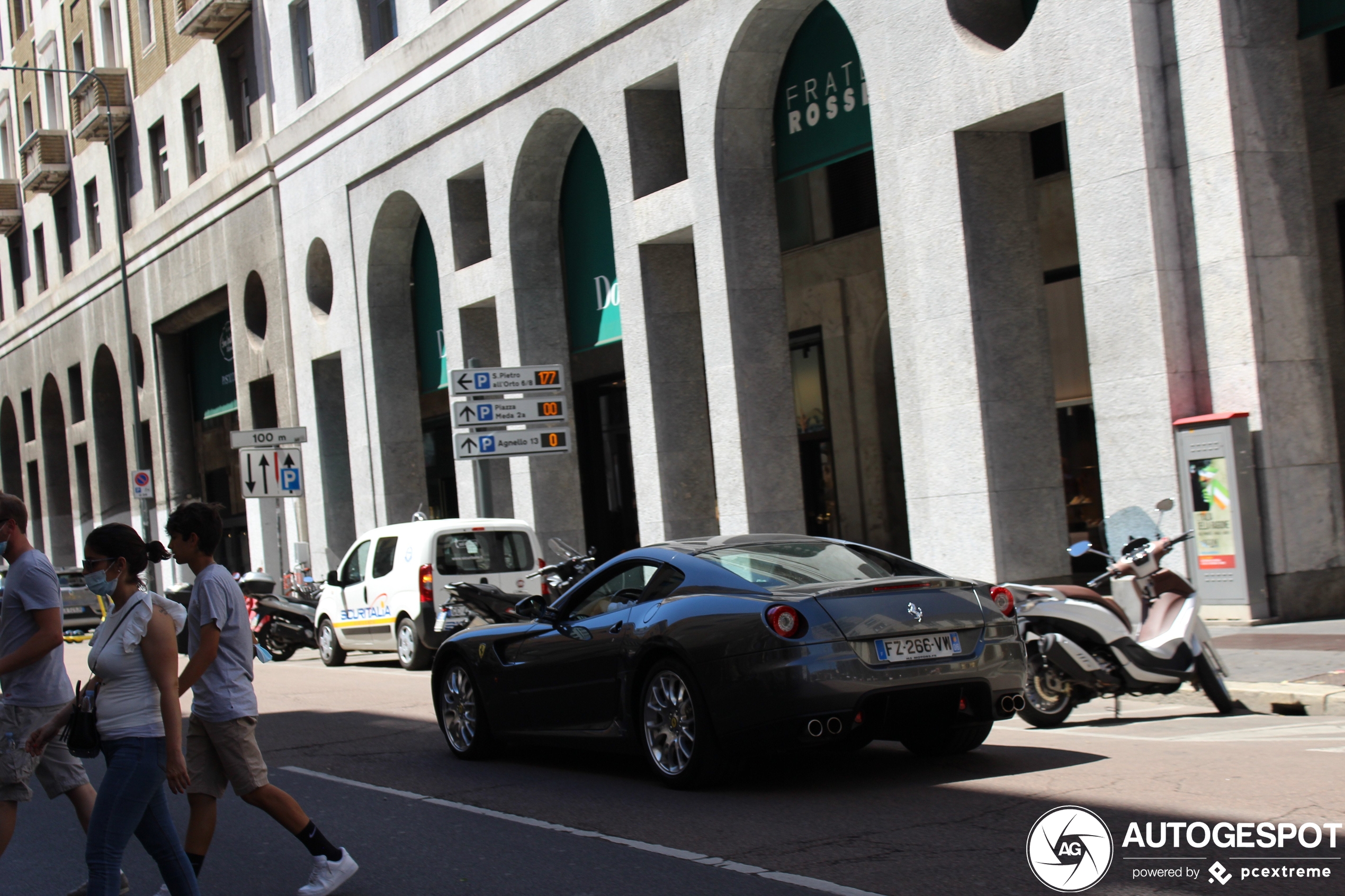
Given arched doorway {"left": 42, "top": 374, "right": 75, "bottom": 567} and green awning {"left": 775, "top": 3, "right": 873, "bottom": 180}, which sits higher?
green awning {"left": 775, "top": 3, "right": 873, "bottom": 180}

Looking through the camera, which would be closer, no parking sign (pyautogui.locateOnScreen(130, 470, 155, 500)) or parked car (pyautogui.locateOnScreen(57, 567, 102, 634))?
parked car (pyautogui.locateOnScreen(57, 567, 102, 634))

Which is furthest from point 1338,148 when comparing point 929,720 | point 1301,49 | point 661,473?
point 929,720

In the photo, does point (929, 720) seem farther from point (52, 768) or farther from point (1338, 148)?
point (1338, 148)

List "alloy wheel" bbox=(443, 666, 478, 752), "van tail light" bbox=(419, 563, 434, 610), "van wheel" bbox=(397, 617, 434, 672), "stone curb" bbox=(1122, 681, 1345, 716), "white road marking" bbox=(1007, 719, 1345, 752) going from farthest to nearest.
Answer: "van wheel" bbox=(397, 617, 434, 672) → "van tail light" bbox=(419, 563, 434, 610) → "alloy wheel" bbox=(443, 666, 478, 752) → "stone curb" bbox=(1122, 681, 1345, 716) → "white road marking" bbox=(1007, 719, 1345, 752)

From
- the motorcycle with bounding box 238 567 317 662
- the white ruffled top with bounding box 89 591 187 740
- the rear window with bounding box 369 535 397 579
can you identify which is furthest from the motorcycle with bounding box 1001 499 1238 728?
the motorcycle with bounding box 238 567 317 662

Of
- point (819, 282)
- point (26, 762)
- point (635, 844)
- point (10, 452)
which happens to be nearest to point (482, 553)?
point (819, 282)

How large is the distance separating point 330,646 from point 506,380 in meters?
4.22

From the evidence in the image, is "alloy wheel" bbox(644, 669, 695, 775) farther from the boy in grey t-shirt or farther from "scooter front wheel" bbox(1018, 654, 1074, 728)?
"scooter front wheel" bbox(1018, 654, 1074, 728)

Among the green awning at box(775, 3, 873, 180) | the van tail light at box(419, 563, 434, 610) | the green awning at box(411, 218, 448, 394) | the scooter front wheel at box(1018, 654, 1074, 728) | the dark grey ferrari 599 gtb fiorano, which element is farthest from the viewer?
the green awning at box(411, 218, 448, 394)

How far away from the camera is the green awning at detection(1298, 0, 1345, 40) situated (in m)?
13.0

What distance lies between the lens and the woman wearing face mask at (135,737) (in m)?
5.15

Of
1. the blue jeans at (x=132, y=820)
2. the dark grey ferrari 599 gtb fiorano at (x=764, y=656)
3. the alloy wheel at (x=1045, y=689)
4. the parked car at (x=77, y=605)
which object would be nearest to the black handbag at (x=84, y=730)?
the blue jeans at (x=132, y=820)

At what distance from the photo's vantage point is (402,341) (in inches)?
1083

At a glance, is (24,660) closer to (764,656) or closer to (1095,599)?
(764,656)
